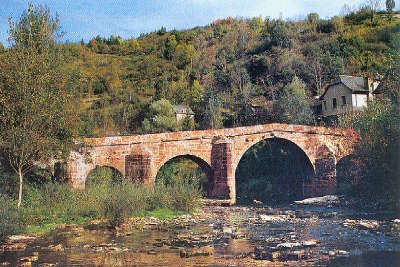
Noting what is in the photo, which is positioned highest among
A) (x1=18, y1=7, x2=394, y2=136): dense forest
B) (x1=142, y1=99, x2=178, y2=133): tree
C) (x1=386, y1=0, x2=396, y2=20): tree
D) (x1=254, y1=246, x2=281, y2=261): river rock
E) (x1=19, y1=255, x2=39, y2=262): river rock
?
(x1=386, y1=0, x2=396, y2=20): tree

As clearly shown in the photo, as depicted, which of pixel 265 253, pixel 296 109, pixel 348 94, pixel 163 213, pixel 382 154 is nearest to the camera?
pixel 265 253

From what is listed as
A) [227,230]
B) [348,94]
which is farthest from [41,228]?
[348,94]

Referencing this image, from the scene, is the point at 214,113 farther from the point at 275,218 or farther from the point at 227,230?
the point at 227,230

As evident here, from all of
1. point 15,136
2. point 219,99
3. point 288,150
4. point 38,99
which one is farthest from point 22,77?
point 219,99

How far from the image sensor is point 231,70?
204ft

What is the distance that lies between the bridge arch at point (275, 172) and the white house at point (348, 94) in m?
8.15

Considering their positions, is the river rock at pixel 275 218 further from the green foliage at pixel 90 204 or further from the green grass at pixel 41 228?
the green grass at pixel 41 228

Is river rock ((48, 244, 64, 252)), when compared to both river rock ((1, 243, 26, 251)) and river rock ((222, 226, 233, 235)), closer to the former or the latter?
river rock ((1, 243, 26, 251))

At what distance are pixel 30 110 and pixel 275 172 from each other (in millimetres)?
22418

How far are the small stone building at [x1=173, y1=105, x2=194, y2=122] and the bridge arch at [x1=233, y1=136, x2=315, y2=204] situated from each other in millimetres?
11356

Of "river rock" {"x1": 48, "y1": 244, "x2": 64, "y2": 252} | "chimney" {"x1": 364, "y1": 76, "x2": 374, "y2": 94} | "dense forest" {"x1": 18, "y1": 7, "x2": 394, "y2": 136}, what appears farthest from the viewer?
"dense forest" {"x1": 18, "y1": 7, "x2": 394, "y2": 136}

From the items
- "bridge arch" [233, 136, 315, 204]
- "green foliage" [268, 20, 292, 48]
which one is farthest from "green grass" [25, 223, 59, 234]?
"green foliage" [268, 20, 292, 48]

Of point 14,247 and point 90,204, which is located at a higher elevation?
point 90,204

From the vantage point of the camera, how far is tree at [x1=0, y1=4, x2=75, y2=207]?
16.5m
